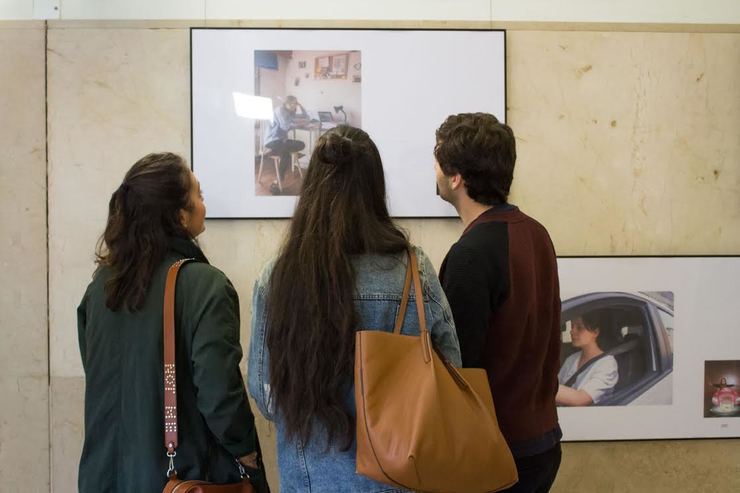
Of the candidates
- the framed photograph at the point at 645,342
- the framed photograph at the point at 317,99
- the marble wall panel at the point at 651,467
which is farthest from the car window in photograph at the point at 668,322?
the framed photograph at the point at 317,99

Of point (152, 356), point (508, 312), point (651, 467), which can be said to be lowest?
point (651, 467)

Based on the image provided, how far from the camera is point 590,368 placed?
8.14ft

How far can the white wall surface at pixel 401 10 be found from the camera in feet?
7.86

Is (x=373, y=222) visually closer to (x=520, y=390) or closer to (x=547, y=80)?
(x=520, y=390)

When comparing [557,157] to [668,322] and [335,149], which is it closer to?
[668,322]

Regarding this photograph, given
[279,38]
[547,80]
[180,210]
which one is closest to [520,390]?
[180,210]

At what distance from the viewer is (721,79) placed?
2.52 m

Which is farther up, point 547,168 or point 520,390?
point 547,168

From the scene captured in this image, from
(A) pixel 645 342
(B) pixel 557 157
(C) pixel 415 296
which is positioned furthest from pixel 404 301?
(A) pixel 645 342

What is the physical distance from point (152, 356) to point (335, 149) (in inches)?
25.1

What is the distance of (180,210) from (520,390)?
92 centimetres

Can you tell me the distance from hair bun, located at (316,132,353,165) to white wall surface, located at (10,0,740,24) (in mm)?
1280

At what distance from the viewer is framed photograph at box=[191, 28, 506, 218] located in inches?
93.2

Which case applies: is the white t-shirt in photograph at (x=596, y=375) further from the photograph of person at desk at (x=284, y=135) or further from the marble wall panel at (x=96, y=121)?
the marble wall panel at (x=96, y=121)
